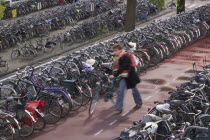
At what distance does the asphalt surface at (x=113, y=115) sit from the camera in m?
8.11

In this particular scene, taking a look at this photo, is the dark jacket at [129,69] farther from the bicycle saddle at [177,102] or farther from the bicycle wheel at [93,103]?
the bicycle saddle at [177,102]

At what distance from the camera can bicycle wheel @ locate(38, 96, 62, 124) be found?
331 inches

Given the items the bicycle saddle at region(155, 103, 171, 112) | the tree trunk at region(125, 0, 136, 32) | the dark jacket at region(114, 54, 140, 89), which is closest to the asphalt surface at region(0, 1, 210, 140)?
the dark jacket at region(114, 54, 140, 89)

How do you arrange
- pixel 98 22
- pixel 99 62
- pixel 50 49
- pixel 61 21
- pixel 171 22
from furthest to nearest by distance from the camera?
pixel 61 21, pixel 98 22, pixel 50 49, pixel 171 22, pixel 99 62

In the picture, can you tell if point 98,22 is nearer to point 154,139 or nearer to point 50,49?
point 50,49

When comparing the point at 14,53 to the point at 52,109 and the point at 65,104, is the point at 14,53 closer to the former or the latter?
the point at 65,104

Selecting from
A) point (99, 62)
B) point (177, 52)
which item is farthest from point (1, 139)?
point (177, 52)

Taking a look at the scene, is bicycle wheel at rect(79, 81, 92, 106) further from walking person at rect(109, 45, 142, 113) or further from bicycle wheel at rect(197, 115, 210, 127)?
bicycle wheel at rect(197, 115, 210, 127)

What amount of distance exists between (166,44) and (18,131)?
7155 mm

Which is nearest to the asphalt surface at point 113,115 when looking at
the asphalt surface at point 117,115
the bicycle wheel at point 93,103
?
the asphalt surface at point 117,115

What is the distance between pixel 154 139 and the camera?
6.29 meters

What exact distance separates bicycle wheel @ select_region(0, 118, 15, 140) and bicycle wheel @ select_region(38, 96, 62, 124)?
1039 mm

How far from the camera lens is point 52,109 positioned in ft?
28.0

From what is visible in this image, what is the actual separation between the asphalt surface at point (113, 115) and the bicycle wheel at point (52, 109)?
5.6 inches
